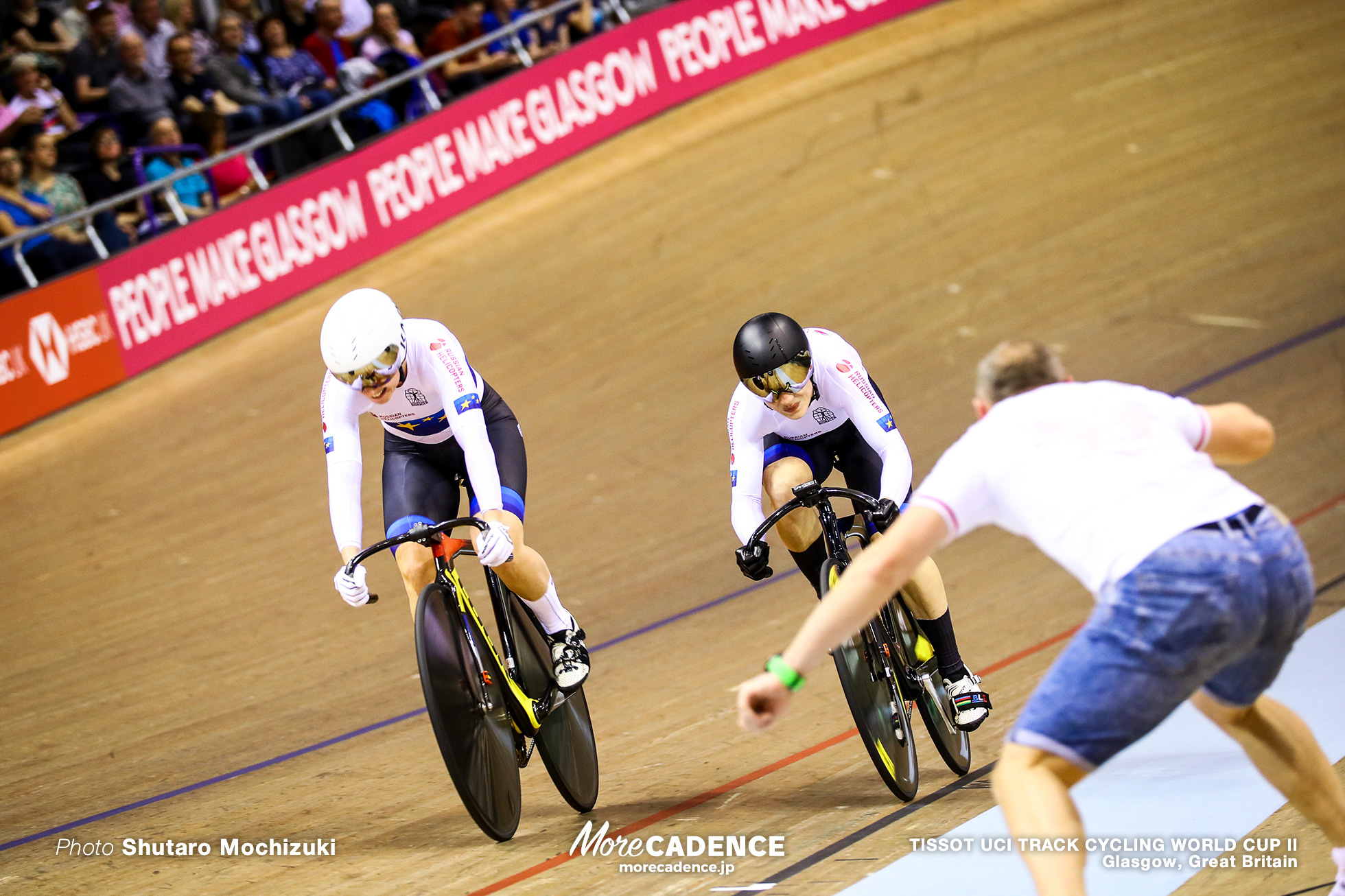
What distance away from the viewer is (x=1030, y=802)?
6.06ft

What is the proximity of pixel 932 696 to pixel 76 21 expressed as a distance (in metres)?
8.43

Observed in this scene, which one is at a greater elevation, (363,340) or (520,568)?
(363,340)

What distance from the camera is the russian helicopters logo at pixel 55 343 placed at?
26.2 ft

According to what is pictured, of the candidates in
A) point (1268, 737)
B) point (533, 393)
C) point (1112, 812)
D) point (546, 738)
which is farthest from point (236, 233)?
point (1268, 737)

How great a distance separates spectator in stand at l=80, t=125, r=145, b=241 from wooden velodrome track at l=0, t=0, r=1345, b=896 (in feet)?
3.50

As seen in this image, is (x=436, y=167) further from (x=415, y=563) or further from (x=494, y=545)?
(x=494, y=545)

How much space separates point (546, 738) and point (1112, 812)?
149 centimetres

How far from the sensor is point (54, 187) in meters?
8.16

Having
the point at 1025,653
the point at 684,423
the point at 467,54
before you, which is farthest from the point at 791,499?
the point at 467,54

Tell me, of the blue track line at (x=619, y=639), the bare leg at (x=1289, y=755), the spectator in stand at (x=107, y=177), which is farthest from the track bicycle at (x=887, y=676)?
the spectator in stand at (x=107, y=177)

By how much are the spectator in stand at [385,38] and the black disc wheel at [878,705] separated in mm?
8042

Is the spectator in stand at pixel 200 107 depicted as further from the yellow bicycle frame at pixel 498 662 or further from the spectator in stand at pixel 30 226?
the yellow bicycle frame at pixel 498 662

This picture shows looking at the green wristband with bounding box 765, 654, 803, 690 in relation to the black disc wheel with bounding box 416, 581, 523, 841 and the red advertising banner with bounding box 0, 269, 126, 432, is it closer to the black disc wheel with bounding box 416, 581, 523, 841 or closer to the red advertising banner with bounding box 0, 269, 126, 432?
the black disc wheel with bounding box 416, 581, 523, 841

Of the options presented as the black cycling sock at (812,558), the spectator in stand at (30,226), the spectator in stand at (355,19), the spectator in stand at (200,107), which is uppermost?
the spectator in stand at (355,19)
